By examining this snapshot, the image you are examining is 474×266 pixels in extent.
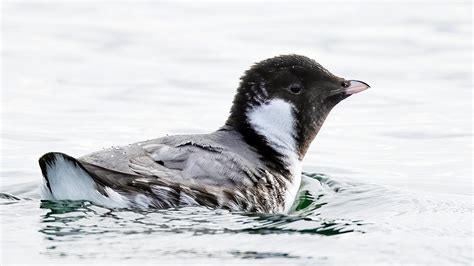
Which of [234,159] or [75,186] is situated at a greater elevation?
[234,159]

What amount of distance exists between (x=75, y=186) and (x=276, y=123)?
234 centimetres

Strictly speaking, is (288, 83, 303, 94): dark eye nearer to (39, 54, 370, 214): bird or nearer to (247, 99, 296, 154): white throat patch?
(39, 54, 370, 214): bird

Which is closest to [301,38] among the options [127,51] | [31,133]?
[127,51]

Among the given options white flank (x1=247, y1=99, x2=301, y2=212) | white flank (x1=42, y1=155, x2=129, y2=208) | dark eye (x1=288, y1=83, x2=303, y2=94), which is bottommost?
white flank (x1=42, y1=155, x2=129, y2=208)

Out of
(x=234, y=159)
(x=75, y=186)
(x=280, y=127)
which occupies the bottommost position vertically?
(x=75, y=186)

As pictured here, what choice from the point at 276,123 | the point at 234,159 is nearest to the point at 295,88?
the point at 276,123

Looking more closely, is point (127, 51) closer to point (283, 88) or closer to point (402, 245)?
point (283, 88)

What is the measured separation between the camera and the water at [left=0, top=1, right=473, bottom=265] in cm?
945

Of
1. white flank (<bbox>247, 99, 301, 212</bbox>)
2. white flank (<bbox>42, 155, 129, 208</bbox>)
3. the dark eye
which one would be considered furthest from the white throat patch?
white flank (<bbox>42, 155, 129, 208</bbox>)

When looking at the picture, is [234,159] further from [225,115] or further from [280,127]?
[225,115]

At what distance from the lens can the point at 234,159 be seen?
10.7 meters

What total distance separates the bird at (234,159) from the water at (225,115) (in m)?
0.16

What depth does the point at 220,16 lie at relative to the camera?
2075 cm

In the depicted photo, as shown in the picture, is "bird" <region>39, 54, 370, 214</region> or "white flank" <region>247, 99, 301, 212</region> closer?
"bird" <region>39, 54, 370, 214</region>
